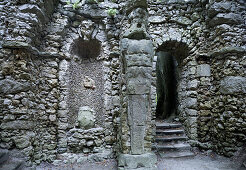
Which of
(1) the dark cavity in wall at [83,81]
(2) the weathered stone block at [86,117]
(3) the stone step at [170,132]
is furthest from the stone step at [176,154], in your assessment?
(2) the weathered stone block at [86,117]

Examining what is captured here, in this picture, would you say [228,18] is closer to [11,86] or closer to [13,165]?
[11,86]

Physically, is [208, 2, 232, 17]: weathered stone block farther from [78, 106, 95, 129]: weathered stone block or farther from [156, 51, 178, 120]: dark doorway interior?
[78, 106, 95, 129]: weathered stone block

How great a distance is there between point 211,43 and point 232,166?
113 inches

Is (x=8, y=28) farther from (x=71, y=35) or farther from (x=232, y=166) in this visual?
(x=232, y=166)

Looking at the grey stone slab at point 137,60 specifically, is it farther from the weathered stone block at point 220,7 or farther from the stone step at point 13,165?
the stone step at point 13,165

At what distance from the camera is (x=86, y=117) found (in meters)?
3.70

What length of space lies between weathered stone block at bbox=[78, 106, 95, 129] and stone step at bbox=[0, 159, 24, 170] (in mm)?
1391

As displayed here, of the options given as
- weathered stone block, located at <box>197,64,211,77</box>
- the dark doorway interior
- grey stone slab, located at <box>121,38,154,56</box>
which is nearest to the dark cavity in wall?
grey stone slab, located at <box>121,38,154,56</box>

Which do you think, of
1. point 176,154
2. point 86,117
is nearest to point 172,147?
point 176,154

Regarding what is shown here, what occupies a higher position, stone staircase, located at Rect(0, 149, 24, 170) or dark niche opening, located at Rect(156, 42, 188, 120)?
dark niche opening, located at Rect(156, 42, 188, 120)

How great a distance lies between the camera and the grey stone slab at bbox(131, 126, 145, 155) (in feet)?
8.04

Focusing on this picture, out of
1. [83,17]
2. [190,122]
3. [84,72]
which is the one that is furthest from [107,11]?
[190,122]

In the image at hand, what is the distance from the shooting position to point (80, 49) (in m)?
4.11

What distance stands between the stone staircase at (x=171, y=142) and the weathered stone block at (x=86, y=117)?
68.9 inches
